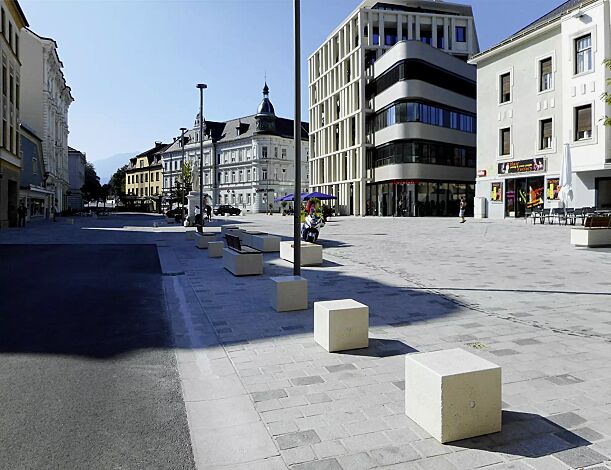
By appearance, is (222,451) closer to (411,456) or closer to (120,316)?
(411,456)

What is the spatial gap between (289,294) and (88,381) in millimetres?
3455

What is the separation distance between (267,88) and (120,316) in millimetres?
92289

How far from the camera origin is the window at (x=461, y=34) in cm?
6038

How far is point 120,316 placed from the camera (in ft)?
24.5

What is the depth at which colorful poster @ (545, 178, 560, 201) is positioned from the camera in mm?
32625

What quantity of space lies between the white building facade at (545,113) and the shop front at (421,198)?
11122mm

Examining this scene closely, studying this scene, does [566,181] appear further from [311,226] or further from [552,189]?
[311,226]

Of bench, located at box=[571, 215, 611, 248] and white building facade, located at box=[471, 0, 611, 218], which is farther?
white building facade, located at box=[471, 0, 611, 218]

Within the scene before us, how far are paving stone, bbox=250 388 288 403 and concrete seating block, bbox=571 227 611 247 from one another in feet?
49.1

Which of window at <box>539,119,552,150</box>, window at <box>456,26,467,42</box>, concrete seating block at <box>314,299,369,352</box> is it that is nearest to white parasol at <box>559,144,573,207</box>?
window at <box>539,119,552,150</box>

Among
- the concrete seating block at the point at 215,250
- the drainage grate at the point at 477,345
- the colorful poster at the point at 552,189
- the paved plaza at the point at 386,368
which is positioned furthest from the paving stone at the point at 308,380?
the colorful poster at the point at 552,189

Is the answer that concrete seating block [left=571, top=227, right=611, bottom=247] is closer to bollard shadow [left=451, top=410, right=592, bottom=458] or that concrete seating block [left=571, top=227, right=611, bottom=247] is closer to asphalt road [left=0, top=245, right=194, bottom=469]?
asphalt road [left=0, top=245, right=194, bottom=469]

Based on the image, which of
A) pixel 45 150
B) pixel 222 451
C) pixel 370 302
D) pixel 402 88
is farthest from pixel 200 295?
pixel 45 150

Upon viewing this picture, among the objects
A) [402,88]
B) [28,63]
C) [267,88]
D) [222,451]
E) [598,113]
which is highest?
[267,88]
